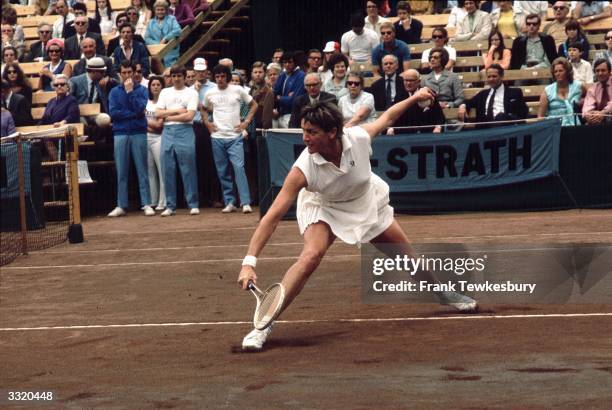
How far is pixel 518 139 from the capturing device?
1712 centimetres

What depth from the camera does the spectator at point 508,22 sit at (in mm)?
20344

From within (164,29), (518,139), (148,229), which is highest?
(164,29)

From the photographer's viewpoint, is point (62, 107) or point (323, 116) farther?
point (62, 107)

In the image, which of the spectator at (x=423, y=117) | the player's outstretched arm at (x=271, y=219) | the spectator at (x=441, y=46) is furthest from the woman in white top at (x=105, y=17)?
the player's outstretched arm at (x=271, y=219)

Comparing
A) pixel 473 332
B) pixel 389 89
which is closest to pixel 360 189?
pixel 473 332

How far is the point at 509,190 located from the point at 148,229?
5264mm

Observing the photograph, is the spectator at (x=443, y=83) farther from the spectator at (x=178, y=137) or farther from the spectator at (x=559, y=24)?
the spectator at (x=178, y=137)

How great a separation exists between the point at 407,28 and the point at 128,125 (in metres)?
5.15

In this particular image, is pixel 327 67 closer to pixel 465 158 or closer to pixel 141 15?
pixel 465 158

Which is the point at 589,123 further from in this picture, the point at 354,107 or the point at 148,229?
the point at 148,229

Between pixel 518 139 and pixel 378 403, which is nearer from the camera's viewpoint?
pixel 378 403

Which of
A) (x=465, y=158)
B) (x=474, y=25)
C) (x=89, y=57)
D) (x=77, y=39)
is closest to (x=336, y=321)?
(x=465, y=158)

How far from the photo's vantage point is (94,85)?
20031mm

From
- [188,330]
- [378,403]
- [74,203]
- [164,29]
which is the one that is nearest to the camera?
[378,403]
